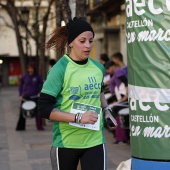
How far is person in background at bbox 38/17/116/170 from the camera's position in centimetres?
496

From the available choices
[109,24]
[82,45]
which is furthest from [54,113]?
[109,24]

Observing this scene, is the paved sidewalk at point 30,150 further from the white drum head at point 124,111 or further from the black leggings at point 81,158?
the black leggings at point 81,158

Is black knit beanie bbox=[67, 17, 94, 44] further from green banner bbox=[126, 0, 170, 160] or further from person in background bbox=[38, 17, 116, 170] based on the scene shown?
green banner bbox=[126, 0, 170, 160]

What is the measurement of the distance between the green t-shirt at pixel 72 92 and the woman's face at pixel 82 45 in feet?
0.28

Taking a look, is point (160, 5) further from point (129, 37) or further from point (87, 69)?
point (87, 69)

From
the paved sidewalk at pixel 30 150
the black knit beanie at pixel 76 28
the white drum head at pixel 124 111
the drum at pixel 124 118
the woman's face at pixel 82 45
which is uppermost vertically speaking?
the black knit beanie at pixel 76 28

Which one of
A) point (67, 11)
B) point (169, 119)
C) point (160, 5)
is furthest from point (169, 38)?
point (67, 11)

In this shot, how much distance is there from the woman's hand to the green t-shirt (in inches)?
8.1

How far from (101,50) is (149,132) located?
27712 millimetres

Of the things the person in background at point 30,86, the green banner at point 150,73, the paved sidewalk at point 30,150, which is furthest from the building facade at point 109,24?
the green banner at point 150,73

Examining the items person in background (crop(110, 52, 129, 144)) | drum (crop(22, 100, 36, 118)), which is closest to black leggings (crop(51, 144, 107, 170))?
person in background (crop(110, 52, 129, 144))

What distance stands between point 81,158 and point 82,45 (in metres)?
0.94

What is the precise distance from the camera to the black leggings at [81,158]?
16.5 ft

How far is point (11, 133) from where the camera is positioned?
15.1 metres
